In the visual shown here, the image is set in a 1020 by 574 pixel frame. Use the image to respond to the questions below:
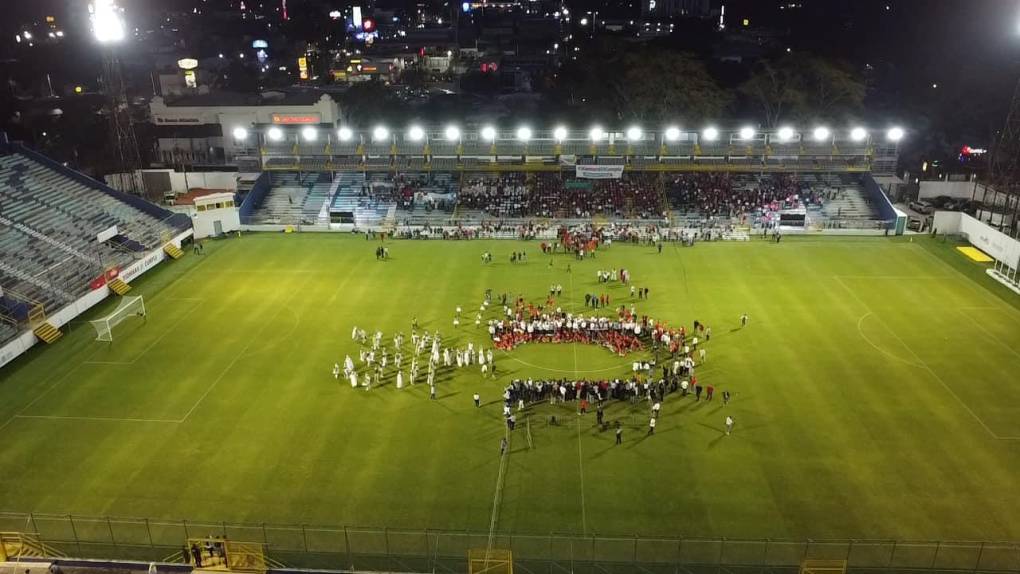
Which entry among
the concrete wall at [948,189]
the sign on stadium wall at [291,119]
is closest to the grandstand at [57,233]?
the sign on stadium wall at [291,119]

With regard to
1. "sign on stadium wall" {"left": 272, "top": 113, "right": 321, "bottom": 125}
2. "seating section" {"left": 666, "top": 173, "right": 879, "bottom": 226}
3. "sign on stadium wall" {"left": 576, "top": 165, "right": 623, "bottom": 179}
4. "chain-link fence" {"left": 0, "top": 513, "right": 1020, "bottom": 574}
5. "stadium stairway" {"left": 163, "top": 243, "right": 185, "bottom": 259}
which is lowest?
"chain-link fence" {"left": 0, "top": 513, "right": 1020, "bottom": 574}

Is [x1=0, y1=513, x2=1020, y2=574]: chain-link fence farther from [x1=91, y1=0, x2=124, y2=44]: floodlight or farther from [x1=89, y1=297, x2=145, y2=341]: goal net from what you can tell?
[x1=91, y1=0, x2=124, y2=44]: floodlight


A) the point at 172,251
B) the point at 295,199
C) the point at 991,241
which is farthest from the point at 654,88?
the point at 172,251

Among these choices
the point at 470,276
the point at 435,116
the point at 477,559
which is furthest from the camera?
the point at 435,116

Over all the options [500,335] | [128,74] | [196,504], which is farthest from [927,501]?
[128,74]

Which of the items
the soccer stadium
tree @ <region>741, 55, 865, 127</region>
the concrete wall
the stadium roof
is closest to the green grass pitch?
the soccer stadium

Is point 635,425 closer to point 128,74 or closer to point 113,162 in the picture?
point 113,162
